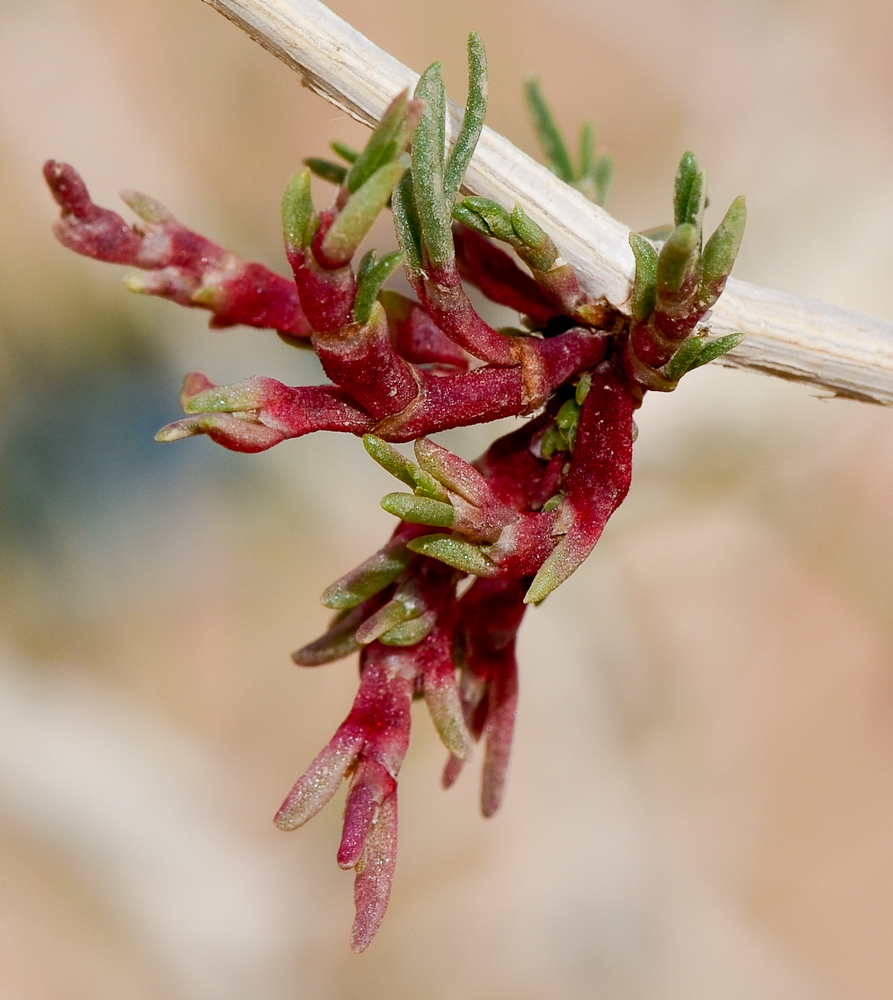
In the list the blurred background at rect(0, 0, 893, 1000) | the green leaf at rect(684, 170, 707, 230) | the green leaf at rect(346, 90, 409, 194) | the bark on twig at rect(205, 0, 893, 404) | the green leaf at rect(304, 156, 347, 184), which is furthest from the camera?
the blurred background at rect(0, 0, 893, 1000)

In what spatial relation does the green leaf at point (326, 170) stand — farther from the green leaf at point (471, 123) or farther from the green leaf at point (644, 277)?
the green leaf at point (644, 277)

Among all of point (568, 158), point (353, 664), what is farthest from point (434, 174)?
point (353, 664)

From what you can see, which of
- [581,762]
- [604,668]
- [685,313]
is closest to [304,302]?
[685,313]

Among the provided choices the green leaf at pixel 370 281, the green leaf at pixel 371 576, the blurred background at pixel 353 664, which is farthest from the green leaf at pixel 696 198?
the blurred background at pixel 353 664

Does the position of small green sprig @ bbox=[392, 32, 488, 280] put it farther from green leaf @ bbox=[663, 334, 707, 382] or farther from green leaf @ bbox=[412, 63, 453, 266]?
green leaf @ bbox=[663, 334, 707, 382]

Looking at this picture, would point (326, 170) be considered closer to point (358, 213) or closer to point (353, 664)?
point (358, 213)

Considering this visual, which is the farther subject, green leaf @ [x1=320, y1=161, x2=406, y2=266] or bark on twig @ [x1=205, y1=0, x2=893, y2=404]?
bark on twig @ [x1=205, y1=0, x2=893, y2=404]

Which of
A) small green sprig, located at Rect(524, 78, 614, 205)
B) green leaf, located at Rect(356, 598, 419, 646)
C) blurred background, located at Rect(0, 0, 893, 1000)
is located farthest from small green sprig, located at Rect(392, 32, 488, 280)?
blurred background, located at Rect(0, 0, 893, 1000)
